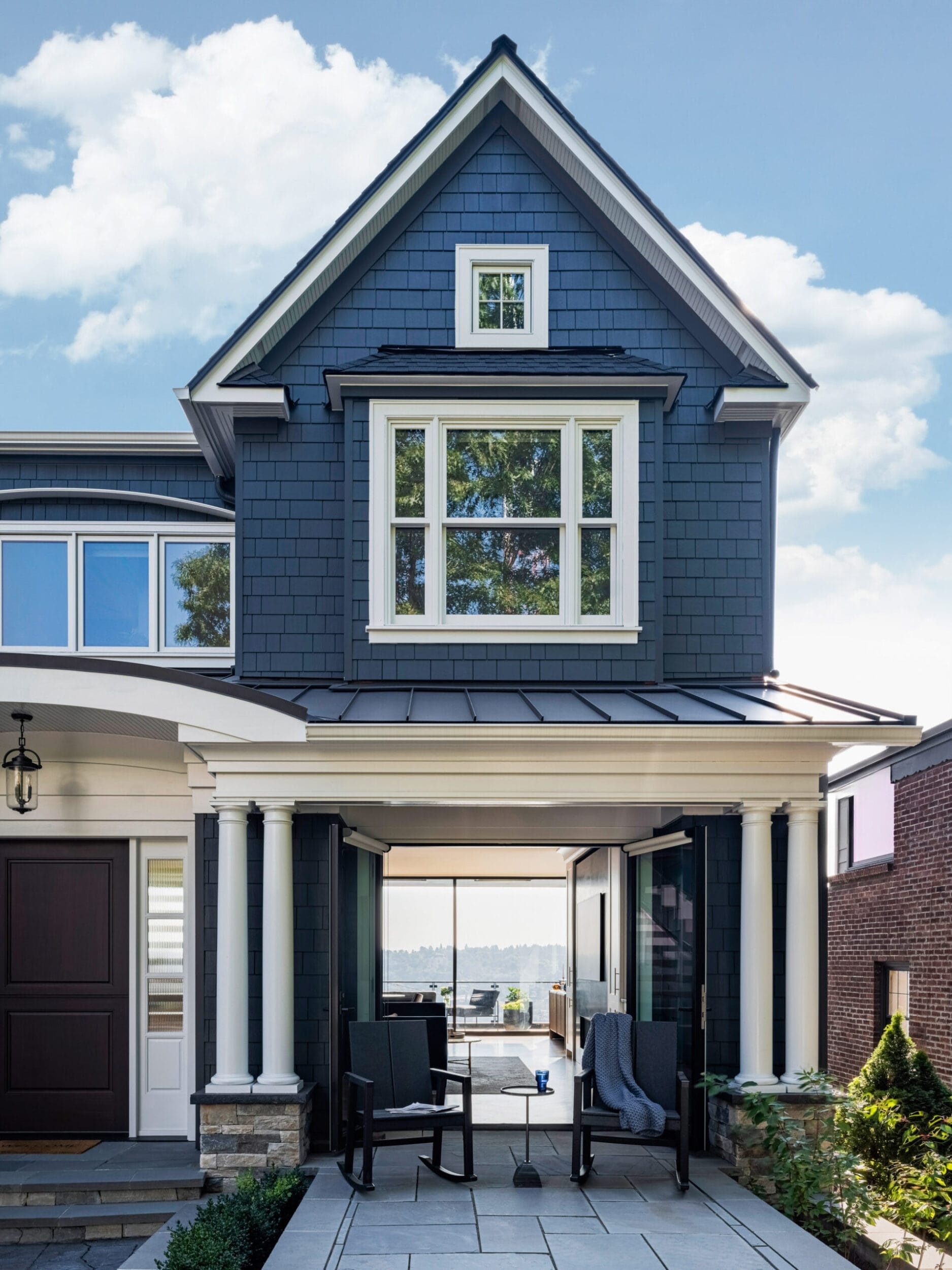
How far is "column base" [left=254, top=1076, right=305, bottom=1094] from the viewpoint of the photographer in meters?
7.48

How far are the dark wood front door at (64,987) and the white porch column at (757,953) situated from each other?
4.41m

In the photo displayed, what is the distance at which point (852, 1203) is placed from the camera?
6.61 metres

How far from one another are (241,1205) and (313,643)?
3806 millimetres

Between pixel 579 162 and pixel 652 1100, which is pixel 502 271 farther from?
pixel 652 1100

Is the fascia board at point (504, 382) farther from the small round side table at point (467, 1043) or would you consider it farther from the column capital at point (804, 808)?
the small round side table at point (467, 1043)

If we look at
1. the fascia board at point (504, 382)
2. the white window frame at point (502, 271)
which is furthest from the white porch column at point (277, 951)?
the white window frame at point (502, 271)

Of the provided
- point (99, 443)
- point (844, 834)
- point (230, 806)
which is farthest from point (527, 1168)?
point (844, 834)

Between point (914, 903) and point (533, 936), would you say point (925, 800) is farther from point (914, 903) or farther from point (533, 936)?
point (533, 936)

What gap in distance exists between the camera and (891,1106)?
805 cm

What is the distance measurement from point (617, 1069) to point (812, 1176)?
1.29m

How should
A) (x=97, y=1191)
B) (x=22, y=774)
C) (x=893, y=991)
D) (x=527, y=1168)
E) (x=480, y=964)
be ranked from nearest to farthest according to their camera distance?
(x=527, y=1168) < (x=97, y=1191) < (x=22, y=774) < (x=893, y=991) < (x=480, y=964)

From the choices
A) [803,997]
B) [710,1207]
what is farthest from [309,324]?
[710,1207]

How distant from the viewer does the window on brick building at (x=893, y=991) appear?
13820 millimetres

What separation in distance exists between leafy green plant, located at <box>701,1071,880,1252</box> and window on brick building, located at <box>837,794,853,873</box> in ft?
28.6
